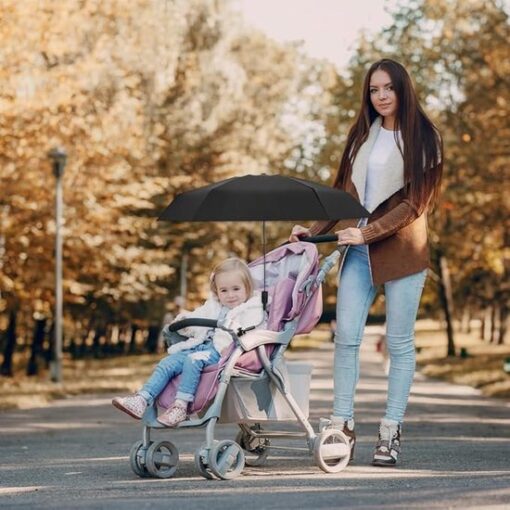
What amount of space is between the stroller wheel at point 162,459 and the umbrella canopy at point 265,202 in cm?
124

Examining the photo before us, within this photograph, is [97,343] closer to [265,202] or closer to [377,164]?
[377,164]

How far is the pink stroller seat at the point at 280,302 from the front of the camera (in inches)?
328

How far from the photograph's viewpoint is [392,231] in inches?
347

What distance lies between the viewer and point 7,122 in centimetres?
2217

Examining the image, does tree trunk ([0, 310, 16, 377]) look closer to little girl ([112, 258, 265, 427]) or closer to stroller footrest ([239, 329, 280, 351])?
little girl ([112, 258, 265, 427])

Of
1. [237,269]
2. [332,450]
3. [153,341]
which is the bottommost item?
[153,341]

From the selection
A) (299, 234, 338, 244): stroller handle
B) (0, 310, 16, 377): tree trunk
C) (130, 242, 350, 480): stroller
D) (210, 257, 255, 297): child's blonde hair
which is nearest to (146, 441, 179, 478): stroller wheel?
(130, 242, 350, 480): stroller

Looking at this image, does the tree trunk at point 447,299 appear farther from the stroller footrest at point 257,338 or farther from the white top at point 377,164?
the stroller footrest at point 257,338

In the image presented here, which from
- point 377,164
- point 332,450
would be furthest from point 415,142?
point 332,450

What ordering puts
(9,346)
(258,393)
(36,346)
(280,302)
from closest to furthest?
(258,393) → (280,302) → (9,346) → (36,346)

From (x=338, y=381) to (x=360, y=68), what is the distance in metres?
35.3

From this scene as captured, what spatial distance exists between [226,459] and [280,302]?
3.79 feet

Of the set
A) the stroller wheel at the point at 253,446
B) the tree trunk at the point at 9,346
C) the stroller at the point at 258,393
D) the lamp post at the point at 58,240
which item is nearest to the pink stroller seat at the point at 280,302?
the stroller at the point at 258,393

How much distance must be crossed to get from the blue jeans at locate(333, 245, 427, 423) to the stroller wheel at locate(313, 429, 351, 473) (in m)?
0.38
